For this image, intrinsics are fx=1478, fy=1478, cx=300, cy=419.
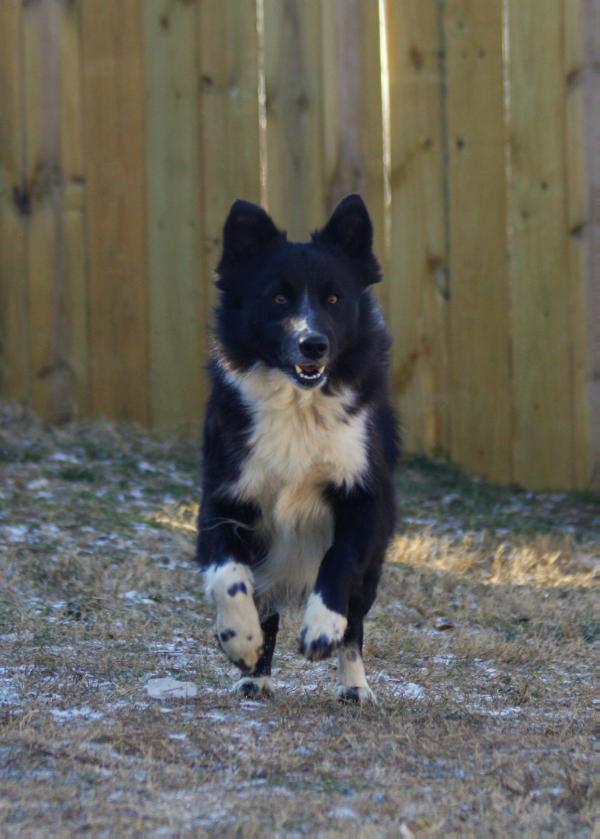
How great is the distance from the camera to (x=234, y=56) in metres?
7.76

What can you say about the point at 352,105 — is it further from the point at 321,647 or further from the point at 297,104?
the point at 321,647

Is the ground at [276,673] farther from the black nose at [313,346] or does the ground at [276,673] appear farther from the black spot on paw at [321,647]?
the black nose at [313,346]

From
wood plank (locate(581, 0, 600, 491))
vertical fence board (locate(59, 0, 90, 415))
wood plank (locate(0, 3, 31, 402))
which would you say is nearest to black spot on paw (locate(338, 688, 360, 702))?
wood plank (locate(581, 0, 600, 491))

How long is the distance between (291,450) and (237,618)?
53cm

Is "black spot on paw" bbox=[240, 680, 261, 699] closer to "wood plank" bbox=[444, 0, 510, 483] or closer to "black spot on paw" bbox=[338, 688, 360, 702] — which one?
"black spot on paw" bbox=[338, 688, 360, 702]

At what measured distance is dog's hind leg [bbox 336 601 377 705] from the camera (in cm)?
443

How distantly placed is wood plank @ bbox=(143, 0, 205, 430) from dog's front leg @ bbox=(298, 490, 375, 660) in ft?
11.7

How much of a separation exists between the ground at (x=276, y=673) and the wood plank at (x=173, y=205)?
0.41 meters

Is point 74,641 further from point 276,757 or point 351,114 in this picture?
point 351,114

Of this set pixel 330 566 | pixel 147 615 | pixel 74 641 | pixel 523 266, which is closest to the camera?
pixel 330 566

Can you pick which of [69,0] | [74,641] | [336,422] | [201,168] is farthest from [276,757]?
[69,0]

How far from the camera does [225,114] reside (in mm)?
7801

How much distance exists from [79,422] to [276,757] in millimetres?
4497

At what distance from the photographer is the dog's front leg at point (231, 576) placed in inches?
164
